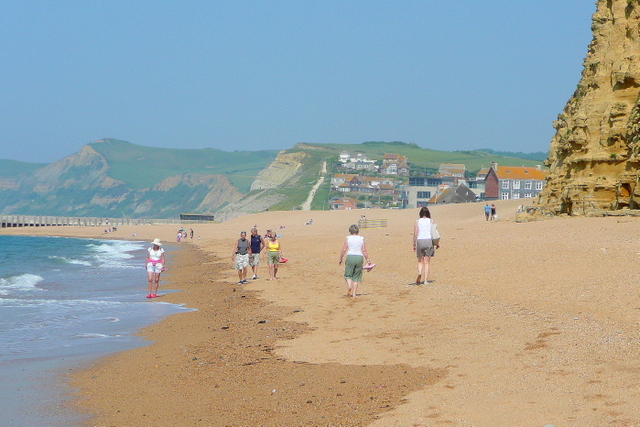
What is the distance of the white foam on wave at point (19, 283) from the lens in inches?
855

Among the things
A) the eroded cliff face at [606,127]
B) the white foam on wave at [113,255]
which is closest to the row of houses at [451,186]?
the eroded cliff face at [606,127]

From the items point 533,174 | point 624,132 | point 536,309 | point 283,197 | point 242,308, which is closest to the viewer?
point 536,309

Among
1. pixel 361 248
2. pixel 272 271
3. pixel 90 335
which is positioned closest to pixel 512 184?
pixel 272 271

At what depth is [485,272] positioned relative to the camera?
16.0m

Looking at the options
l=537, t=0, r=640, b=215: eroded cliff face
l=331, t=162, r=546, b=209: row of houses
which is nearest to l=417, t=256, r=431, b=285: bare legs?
l=537, t=0, r=640, b=215: eroded cliff face

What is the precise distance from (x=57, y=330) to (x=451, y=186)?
117 metres

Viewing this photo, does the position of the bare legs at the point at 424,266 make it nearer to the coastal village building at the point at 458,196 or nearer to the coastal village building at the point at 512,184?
the coastal village building at the point at 458,196

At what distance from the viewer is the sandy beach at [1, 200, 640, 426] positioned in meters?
6.48

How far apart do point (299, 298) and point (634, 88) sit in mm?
18798

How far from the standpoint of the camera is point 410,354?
29.3 ft

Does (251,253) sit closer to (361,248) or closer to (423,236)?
(361,248)

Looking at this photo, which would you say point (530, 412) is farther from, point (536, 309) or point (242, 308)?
point (242, 308)

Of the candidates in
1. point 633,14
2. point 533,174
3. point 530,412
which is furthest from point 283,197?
point 530,412

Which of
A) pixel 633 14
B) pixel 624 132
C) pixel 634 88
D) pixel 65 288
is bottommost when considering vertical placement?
pixel 65 288
